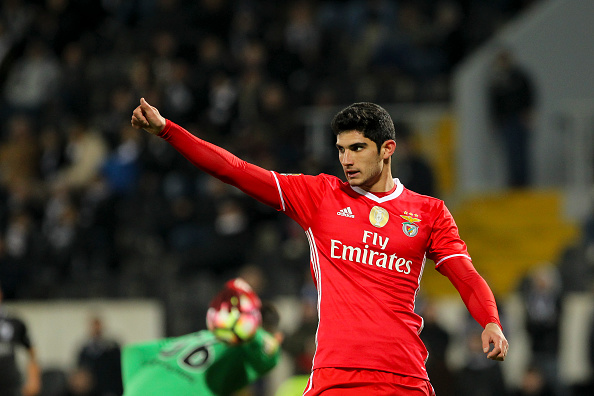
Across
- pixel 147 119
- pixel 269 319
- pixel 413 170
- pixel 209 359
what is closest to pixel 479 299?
pixel 147 119

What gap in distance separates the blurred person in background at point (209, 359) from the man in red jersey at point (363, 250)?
4.45 feet

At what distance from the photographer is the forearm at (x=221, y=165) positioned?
16.2ft

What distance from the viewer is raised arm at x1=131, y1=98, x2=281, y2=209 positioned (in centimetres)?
483

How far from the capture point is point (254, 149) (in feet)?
47.0

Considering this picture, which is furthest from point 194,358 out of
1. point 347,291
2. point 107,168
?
point 107,168

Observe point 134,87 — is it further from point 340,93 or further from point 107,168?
point 340,93

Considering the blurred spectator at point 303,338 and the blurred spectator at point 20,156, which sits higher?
the blurred spectator at point 20,156

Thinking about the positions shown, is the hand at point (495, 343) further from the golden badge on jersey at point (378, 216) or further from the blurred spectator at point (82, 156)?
the blurred spectator at point (82, 156)

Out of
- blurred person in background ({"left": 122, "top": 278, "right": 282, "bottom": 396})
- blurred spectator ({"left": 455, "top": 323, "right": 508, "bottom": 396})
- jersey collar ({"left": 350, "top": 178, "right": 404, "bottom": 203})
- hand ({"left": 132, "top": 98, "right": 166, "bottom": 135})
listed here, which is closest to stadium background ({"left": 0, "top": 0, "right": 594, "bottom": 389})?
blurred spectator ({"left": 455, "top": 323, "right": 508, "bottom": 396})

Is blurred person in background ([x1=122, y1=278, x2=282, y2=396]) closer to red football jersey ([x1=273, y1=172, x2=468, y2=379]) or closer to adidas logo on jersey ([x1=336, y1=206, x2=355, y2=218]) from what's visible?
red football jersey ([x1=273, y1=172, x2=468, y2=379])

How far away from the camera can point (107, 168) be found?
50.4 ft

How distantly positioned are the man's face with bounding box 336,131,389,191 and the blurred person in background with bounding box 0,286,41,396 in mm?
4804

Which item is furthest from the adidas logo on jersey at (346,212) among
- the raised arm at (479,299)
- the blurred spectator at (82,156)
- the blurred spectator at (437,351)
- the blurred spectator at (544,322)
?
the blurred spectator at (82,156)

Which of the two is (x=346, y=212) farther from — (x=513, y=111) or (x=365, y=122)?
(x=513, y=111)
